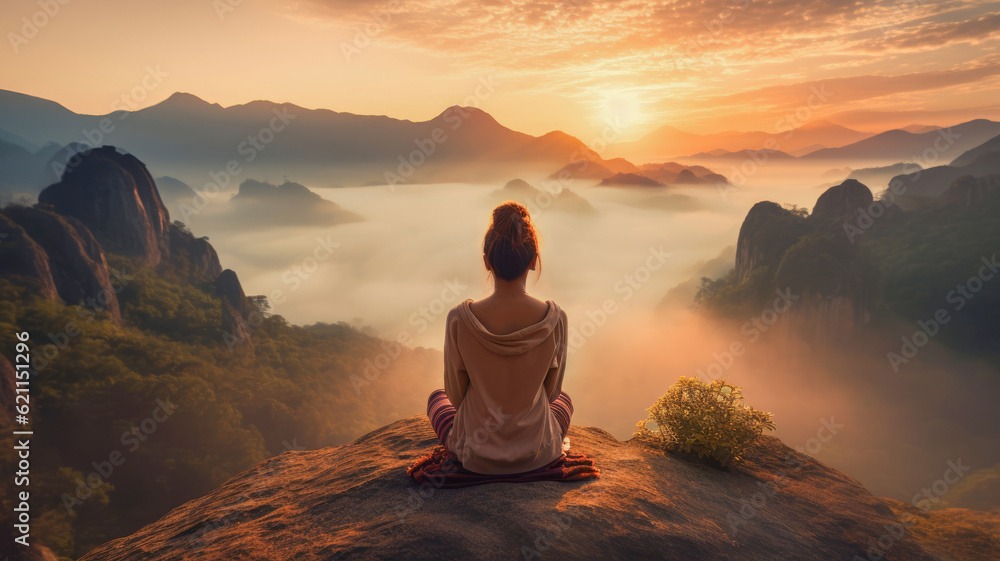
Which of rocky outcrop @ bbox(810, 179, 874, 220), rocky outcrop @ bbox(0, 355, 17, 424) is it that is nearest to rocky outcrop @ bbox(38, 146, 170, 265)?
rocky outcrop @ bbox(0, 355, 17, 424)

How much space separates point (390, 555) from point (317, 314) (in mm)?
139355

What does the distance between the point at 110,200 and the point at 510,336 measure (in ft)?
211

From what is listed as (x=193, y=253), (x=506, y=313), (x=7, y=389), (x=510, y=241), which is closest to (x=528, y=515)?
(x=506, y=313)

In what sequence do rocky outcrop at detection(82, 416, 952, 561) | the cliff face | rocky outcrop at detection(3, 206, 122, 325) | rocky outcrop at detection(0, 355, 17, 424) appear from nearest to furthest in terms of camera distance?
1. rocky outcrop at detection(82, 416, 952, 561)
2. rocky outcrop at detection(0, 355, 17, 424)
3. rocky outcrop at detection(3, 206, 122, 325)
4. the cliff face

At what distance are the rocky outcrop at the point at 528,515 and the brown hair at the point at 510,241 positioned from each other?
5.68ft

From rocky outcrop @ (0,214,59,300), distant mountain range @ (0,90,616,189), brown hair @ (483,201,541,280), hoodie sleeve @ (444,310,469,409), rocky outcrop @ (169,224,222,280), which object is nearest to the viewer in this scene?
brown hair @ (483,201,541,280)

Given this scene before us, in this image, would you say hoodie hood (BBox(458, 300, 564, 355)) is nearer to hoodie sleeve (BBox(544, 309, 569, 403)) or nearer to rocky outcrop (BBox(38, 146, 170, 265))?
hoodie sleeve (BBox(544, 309, 569, 403))

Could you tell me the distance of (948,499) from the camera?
42.2 meters

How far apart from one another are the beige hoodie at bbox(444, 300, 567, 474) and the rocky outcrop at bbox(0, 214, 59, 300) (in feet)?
164

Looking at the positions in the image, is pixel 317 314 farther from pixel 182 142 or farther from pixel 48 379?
pixel 48 379

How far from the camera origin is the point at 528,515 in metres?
3.71

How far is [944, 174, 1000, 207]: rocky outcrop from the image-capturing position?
210ft

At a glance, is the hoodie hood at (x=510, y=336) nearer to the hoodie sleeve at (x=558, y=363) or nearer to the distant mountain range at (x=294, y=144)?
the hoodie sleeve at (x=558, y=363)

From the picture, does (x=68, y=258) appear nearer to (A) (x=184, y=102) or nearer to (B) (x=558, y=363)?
(B) (x=558, y=363)
